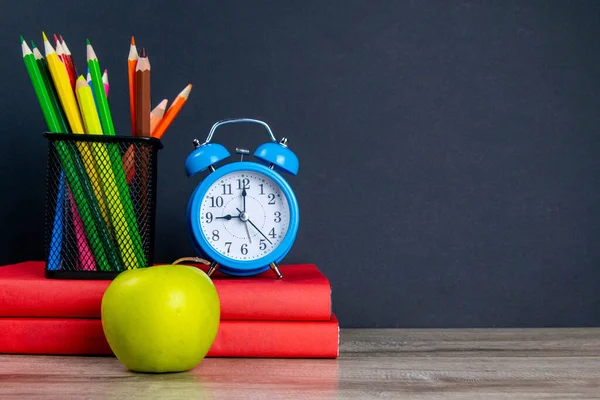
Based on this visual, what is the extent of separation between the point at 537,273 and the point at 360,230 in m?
0.33

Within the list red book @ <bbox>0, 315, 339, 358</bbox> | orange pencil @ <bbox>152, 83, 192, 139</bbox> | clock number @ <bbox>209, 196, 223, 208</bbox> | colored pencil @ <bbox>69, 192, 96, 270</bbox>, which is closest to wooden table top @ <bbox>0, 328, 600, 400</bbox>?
red book @ <bbox>0, 315, 339, 358</bbox>

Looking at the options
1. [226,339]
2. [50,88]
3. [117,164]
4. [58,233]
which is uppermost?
[50,88]

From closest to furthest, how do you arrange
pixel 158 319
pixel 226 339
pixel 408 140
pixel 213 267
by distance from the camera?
pixel 158 319, pixel 226 339, pixel 213 267, pixel 408 140

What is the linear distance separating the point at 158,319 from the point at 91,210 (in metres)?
0.26

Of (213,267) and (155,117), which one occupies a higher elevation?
(155,117)

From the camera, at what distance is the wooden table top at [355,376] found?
0.75m

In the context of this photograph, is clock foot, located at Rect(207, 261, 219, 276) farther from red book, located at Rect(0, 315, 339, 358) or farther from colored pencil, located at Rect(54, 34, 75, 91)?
colored pencil, located at Rect(54, 34, 75, 91)

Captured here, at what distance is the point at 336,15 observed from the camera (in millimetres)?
1275

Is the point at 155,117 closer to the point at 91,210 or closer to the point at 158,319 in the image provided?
the point at 91,210

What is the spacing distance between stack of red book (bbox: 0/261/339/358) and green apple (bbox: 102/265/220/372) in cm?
10

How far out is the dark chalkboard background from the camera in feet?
4.14

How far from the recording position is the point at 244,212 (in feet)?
3.46

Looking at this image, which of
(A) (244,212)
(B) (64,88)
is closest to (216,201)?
(A) (244,212)

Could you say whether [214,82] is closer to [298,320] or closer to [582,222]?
[298,320]
